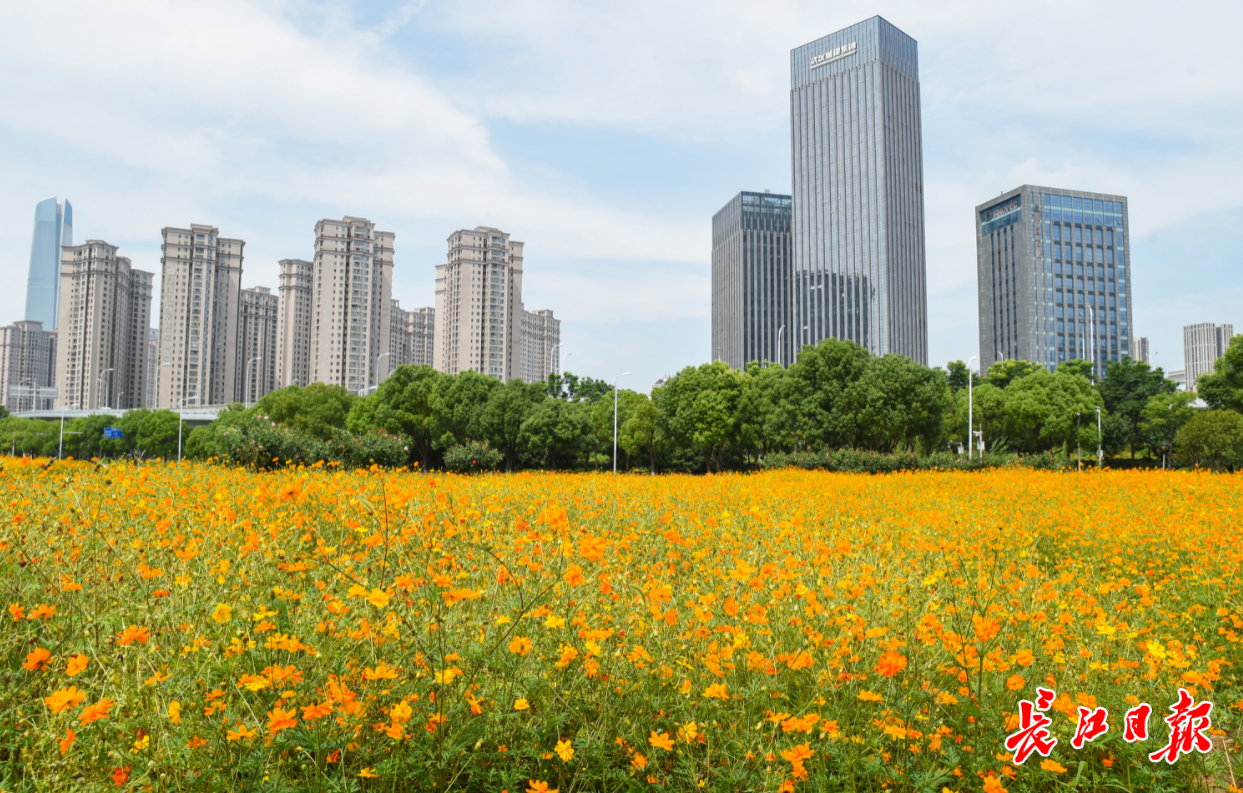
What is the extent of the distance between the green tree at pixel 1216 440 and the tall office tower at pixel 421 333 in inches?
3604

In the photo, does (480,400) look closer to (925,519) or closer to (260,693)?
(925,519)

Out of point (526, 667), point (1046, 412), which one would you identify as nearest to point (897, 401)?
point (1046, 412)

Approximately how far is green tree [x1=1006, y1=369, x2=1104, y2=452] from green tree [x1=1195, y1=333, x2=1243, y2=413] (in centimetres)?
532

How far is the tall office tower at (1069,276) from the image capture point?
101 meters

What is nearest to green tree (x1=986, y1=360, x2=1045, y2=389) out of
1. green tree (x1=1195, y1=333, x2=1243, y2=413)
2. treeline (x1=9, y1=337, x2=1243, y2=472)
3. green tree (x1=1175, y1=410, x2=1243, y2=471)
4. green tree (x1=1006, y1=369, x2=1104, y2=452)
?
treeline (x1=9, y1=337, x2=1243, y2=472)

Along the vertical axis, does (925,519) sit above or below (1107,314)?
below

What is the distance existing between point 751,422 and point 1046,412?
16089mm

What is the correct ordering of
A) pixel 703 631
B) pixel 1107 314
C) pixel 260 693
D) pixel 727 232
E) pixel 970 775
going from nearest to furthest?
1. pixel 260 693
2. pixel 970 775
3. pixel 703 631
4. pixel 1107 314
5. pixel 727 232

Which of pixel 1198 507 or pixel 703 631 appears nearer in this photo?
pixel 703 631

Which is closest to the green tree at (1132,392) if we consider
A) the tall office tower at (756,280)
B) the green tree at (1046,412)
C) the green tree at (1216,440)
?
the green tree at (1046,412)

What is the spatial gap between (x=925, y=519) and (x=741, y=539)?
300 centimetres

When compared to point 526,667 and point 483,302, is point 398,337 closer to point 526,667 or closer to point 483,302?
point 483,302

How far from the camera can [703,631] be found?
9.35ft

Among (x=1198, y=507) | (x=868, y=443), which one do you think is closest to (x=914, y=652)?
(x=1198, y=507)
